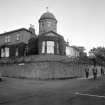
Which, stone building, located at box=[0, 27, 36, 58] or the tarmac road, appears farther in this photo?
stone building, located at box=[0, 27, 36, 58]

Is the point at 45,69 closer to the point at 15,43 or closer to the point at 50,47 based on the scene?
the point at 50,47

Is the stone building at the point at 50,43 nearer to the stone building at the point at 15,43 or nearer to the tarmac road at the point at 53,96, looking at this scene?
the stone building at the point at 15,43

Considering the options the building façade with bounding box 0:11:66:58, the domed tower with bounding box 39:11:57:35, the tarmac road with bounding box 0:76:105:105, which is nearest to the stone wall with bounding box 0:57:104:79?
the building façade with bounding box 0:11:66:58

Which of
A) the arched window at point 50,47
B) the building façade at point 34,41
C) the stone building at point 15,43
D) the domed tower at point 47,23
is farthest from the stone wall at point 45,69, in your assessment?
the domed tower at point 47,23

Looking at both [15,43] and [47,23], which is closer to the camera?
[15,43]

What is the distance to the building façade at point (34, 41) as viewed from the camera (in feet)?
108

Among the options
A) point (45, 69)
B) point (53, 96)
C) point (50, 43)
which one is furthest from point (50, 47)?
point (53, 96)

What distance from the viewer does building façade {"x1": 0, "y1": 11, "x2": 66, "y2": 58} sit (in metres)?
32.8

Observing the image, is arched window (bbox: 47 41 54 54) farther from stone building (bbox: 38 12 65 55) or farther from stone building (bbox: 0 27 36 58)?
stone building (bbox: 0 27 36 58)

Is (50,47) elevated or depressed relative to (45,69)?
elevated

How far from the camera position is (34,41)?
35.9m

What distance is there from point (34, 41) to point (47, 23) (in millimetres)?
6766

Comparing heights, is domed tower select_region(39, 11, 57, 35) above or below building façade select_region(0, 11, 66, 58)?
above

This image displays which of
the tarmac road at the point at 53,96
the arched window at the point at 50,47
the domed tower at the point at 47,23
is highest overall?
the domed tower at the point at 47,23
